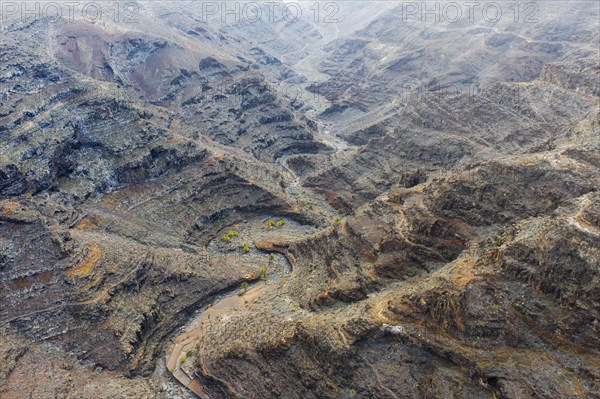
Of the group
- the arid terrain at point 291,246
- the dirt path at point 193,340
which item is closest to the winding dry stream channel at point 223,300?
the dirt path at point 193,340

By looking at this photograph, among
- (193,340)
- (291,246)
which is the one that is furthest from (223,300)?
(291,246)

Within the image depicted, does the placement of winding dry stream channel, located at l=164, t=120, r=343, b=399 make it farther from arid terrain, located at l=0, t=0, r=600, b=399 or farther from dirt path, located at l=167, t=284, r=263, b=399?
arid terrain, located at l=0, t=0, r=600, b=399

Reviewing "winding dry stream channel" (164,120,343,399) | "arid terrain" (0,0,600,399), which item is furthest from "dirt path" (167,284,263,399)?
"arid terrain" (0,0,600,399)

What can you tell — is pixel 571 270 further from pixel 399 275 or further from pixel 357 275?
pixel 357 275

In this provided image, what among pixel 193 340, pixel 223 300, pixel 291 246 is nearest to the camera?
pixel 193 340

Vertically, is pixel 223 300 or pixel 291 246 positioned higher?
pixel 291 246

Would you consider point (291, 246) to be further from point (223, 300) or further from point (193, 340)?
point (193, 340)

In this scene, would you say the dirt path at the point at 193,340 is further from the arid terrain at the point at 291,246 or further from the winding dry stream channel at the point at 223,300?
the arid terrain at the point at 291,246

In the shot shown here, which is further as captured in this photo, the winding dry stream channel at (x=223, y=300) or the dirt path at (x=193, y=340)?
the winding dry stream channel at (x=223, y=300)

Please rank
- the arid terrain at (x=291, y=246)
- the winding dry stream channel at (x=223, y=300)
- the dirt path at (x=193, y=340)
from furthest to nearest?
the winding dry stream channel at (x=223, y=300) < the dirt path at (x=193, y=340) < the arid terrain at (x=291, y=246)
